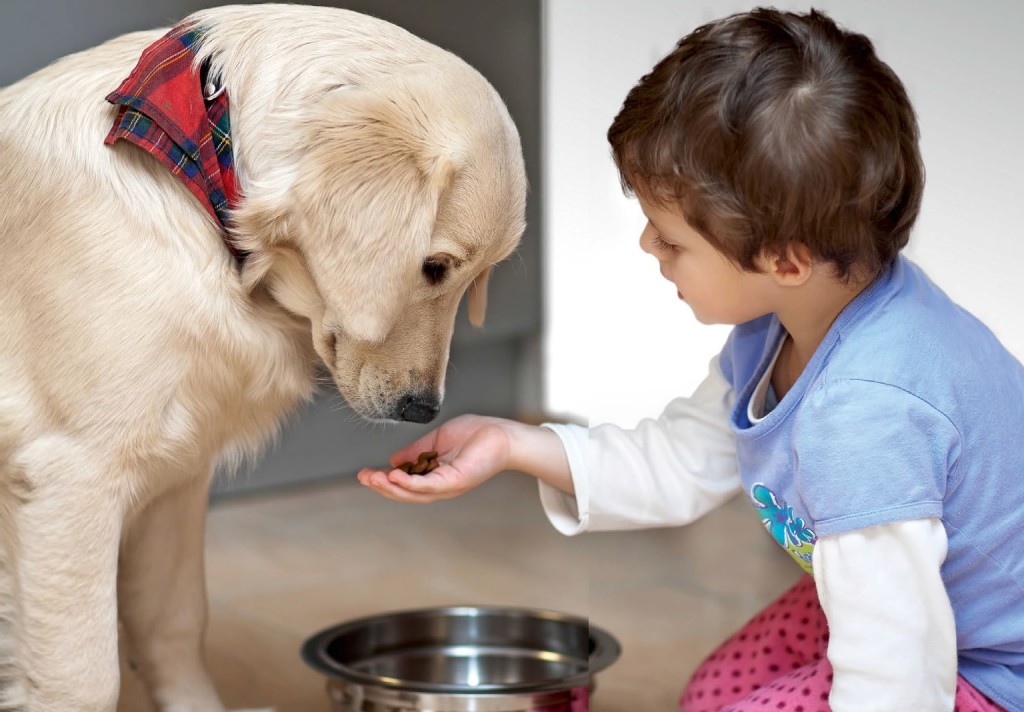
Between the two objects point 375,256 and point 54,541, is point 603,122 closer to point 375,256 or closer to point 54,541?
point 375,256

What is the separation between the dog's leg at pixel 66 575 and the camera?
123cm

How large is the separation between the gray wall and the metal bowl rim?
1.03 ft

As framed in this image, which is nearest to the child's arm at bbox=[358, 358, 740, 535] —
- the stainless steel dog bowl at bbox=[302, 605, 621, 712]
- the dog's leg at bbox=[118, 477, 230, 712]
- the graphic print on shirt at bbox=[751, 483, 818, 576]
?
the graphic print on shirt at bbox=[751, 483, 818, 576]

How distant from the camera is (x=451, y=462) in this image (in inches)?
54.2

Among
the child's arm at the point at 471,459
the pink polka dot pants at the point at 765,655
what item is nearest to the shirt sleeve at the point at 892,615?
the pink polka dot pants at the point at 765,655

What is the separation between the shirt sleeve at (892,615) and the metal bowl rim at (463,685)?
16.5 inches

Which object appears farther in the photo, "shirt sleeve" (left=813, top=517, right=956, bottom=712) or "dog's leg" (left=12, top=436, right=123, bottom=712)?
"dog's leg" (left=12, top=436, right=123, bottom=712)

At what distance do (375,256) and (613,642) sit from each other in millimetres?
646

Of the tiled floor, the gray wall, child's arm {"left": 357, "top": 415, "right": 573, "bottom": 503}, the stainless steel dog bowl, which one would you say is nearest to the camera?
child's arm {"left": 357, "top": 415, "right": 573, "bottom": 503}

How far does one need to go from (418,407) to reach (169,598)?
0.48 metres

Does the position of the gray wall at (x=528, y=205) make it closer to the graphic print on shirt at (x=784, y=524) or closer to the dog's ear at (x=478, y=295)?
the dog's ear at (x=478, y=295)

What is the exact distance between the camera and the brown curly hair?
111 cm

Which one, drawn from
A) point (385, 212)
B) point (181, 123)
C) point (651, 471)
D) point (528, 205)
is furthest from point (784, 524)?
point (528, 205)

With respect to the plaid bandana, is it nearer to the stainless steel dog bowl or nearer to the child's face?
the child's face
